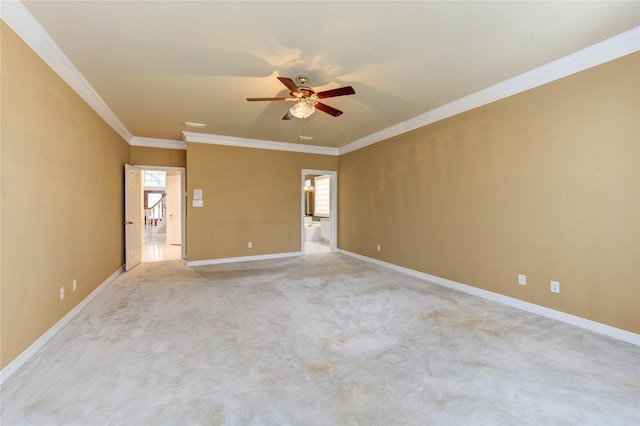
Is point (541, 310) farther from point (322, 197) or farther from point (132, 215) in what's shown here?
point (322, 197)

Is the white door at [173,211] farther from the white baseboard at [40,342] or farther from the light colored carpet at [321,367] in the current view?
the light colored carpet at [321,367]

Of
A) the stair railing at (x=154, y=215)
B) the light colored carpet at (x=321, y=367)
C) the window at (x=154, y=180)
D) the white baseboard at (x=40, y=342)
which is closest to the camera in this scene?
the light colored carpet at (x=321, y=367)

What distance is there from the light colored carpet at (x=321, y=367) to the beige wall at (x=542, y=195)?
487mm

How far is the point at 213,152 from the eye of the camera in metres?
5.80

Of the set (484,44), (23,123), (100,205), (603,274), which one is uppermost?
(484,44)

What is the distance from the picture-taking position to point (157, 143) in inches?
239

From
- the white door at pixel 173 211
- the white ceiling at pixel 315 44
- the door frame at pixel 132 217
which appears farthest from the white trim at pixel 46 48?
the white door at pixel 173 211

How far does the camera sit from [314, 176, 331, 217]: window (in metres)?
9.26

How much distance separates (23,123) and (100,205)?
7.12ft

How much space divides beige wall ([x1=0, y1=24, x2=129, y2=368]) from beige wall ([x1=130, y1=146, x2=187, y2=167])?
7.22 ft

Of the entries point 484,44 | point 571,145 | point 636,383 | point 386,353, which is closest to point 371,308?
point 386,353

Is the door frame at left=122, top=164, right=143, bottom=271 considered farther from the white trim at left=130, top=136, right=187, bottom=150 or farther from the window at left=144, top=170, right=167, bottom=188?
the window at left=144, top=170, right=167, bottom=188

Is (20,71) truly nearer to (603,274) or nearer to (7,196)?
(7,196)

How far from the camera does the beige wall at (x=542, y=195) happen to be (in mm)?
2564
